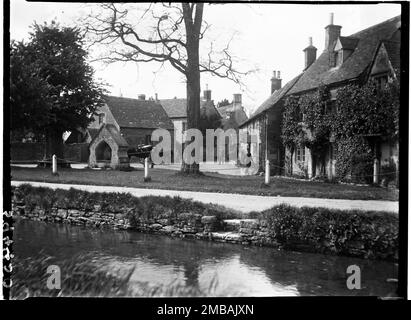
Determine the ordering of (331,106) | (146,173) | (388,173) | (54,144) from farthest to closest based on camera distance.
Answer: (331,106) → (54,144) → (146,173) → (388,173)

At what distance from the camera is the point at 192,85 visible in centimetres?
742

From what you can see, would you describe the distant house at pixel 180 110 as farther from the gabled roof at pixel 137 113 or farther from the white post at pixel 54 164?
the white post at pixel 54 164

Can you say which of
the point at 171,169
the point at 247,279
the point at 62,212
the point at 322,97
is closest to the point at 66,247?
the point at 62,212

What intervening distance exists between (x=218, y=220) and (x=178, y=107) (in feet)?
9.10

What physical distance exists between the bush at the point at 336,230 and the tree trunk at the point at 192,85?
2011 millimetres

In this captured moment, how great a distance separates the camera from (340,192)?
7.21 metres

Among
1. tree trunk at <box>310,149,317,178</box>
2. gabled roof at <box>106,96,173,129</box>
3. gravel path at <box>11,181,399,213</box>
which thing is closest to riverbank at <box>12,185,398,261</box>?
gravel path at <box>11,181,399,213</box>

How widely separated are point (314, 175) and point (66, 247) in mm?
5618

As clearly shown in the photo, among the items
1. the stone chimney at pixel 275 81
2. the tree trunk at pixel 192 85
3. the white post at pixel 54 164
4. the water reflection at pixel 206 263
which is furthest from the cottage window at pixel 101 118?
the stone chimney at pixel 275 81

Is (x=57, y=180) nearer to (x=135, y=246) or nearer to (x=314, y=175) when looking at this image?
(x=135, y=246)

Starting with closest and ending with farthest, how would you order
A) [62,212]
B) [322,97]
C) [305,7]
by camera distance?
[305,7] → [62,212] → [322,97]

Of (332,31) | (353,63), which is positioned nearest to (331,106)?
(353,63)

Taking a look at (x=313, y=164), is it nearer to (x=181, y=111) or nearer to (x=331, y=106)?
(x=331, y=106)

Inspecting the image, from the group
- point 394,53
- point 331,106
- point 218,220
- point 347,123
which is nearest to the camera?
point 394,53
